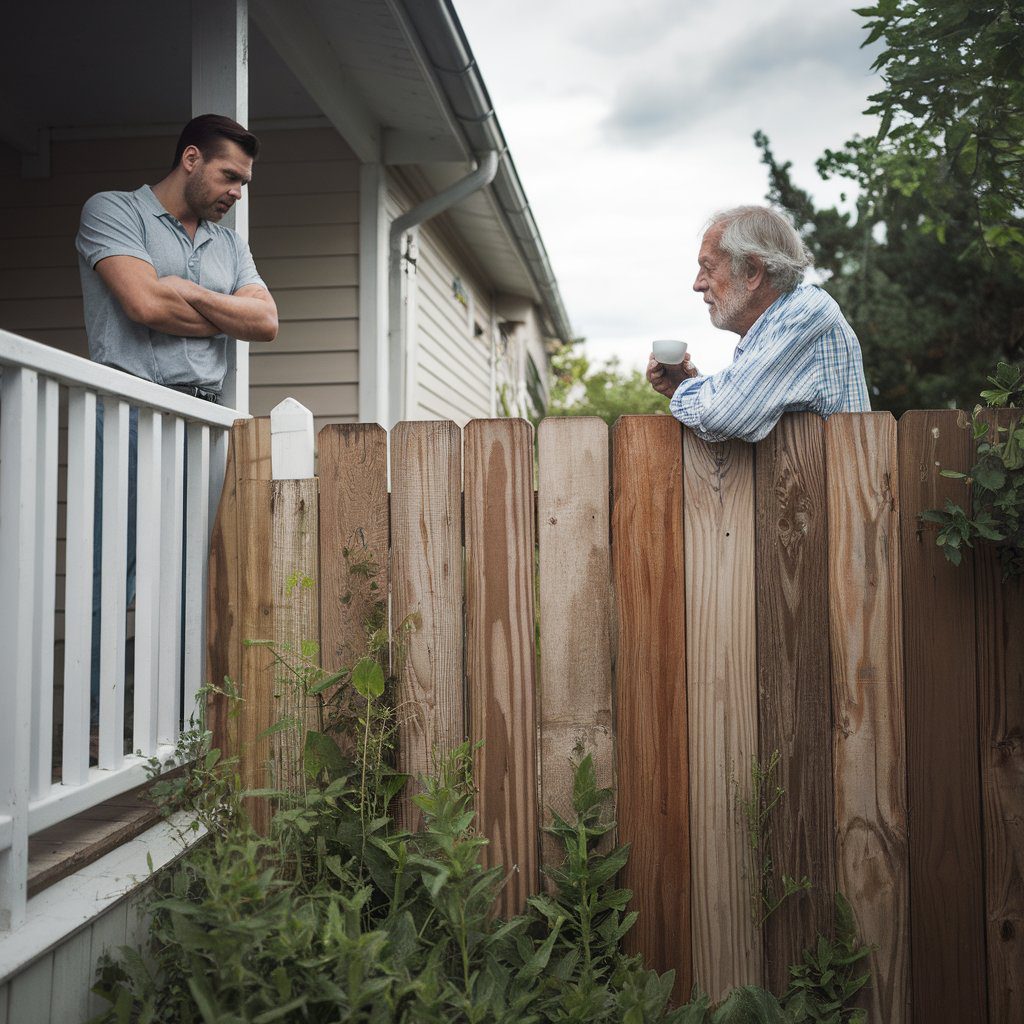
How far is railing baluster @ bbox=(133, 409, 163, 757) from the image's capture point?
6.94ft

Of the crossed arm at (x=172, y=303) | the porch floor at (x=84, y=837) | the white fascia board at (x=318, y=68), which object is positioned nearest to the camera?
the porch floor at (x=84, y=837)

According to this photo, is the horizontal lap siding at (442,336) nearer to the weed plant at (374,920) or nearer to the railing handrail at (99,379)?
the railing handrail at (99,379)

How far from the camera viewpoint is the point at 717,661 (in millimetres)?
2137

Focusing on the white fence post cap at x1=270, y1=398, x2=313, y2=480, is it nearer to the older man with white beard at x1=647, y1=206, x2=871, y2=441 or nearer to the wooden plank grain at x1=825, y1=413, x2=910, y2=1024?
the older man with white beard at x1=647, y1=206, x2=871, y2=441

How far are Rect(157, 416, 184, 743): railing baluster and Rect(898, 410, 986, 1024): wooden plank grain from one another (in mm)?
1685

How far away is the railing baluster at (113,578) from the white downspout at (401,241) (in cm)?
308

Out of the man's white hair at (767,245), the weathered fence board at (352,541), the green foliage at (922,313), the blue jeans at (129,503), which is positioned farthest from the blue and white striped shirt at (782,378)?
the green foliage at (922,313)

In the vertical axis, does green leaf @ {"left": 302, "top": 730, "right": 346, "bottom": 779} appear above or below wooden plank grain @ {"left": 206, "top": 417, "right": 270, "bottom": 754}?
below

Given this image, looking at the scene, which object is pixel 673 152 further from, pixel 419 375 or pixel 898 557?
pixel 898 557

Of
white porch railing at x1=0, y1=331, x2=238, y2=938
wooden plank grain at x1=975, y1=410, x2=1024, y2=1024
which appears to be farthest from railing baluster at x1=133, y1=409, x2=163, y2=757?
wooden plank grain at x1=975, y1=410, x2=1024, y2=1024

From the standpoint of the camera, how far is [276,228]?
4.89 metres

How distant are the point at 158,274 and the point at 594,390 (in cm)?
1037

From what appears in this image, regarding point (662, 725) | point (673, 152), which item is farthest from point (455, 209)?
point (673, 152)

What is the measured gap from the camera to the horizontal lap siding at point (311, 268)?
489 centimetres
